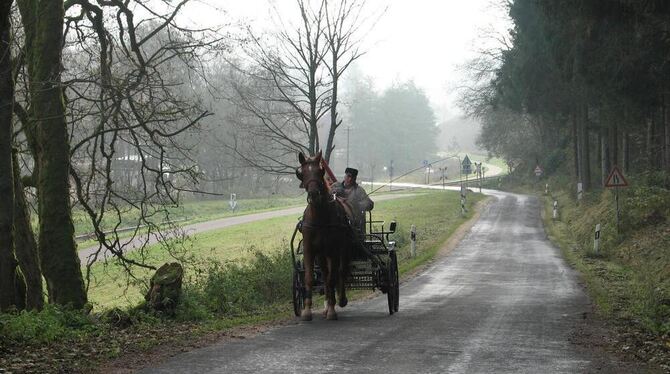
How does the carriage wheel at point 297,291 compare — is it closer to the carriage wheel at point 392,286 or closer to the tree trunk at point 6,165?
the carriage wheel at point 392,286

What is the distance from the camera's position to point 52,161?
11.7 m

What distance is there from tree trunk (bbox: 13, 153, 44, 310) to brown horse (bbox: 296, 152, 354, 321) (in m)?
4.38

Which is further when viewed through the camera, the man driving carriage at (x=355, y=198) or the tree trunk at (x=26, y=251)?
the man driving carriage at (x=355, y=198)

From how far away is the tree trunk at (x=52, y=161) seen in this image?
11633 mm

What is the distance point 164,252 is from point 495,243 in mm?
13601

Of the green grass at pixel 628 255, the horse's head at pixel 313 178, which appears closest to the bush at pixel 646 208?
the green grass at pixel 628 255

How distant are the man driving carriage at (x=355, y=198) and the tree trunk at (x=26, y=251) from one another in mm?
5002

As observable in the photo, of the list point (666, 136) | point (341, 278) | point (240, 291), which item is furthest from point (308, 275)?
point (666, 136)

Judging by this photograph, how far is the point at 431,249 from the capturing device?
91.1 feet

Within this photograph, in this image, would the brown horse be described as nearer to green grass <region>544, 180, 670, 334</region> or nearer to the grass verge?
the grass verge

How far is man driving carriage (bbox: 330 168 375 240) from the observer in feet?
39.7

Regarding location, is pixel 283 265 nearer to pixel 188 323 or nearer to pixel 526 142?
pixel 188 323

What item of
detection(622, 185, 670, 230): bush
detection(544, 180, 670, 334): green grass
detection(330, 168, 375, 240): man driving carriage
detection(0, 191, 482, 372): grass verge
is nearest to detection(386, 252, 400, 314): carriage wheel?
detection(330, 168, 375, 240): man driving carriage

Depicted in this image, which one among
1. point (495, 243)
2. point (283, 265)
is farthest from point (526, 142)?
point (283, 265)
